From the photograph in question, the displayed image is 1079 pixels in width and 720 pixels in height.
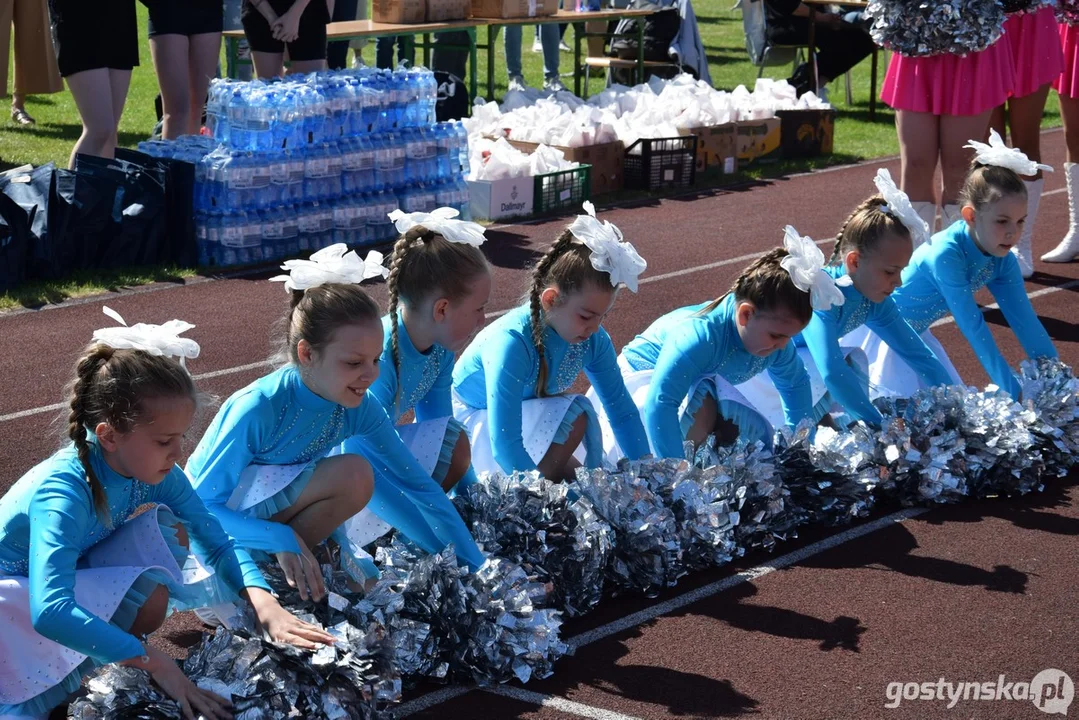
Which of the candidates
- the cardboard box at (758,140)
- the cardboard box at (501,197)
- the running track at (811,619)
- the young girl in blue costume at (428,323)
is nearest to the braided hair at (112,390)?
the running track at (811,619)

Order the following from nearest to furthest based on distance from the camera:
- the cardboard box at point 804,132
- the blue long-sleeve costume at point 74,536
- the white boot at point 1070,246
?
the blue long-sleeve costume at point 74,536 → the white boot at point 1070,246 → the cardboard box at point 804,132

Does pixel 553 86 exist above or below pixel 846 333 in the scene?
above

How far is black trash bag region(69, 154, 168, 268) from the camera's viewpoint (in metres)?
7.10

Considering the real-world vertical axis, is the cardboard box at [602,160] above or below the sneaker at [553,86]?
below

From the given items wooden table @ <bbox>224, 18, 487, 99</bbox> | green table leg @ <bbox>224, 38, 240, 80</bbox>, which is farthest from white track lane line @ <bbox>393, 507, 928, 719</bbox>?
green table leg @ <bbox>224, 38, 240, 80</bbox>

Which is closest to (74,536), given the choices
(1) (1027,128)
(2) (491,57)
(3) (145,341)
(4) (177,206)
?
(3) (145,341)

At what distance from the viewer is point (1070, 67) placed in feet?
24.8

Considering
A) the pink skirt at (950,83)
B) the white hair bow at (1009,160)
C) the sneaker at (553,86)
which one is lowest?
the sneaker at (553,86)

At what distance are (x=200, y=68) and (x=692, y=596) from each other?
5539mm

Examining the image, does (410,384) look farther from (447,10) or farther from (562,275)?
(447,10)

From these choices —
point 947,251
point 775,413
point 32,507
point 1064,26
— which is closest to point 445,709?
point 32,507

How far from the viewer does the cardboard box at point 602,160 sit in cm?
980

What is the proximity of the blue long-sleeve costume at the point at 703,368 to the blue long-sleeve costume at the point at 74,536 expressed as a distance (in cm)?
154

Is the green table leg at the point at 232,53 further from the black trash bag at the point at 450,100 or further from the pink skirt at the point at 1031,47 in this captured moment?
the pink skirt at the point at 1031,47
